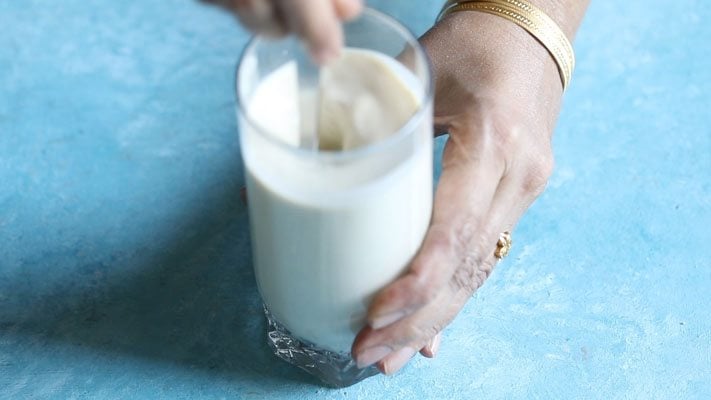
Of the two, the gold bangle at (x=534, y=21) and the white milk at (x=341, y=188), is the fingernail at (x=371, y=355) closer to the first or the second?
the white milk at (x=341, y=188)

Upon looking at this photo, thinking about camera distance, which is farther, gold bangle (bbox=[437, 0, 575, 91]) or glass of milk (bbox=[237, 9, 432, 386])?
gold bangle (bbox=[437, 0, 575, 91])

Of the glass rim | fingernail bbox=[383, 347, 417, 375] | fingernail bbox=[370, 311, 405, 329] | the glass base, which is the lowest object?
the glass base

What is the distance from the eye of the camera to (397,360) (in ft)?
2.01

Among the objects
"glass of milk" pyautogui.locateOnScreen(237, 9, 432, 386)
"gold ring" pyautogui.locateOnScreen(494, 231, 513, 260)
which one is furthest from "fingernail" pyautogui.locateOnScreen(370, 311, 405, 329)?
"gold ring" pyautogui.locateOnScreen(494, 231, 513, 260)

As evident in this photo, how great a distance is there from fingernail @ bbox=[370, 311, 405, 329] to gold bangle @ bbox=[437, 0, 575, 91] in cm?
25

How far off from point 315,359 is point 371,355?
70 mm

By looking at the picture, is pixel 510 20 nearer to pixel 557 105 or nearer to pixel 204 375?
pixel 557 105

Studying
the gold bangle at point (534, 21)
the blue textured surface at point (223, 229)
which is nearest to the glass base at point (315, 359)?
the blue textured surface at point (223, 229)

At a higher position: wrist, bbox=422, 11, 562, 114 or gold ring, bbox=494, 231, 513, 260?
wrist, bbox=422, 11, 562, 114

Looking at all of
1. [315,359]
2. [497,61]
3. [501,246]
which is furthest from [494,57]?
[315,359]

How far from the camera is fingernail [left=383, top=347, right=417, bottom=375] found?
0.60 metres

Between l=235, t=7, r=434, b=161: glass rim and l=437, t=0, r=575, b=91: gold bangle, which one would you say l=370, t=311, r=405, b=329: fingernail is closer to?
l=235, t=7, r=434, b=161: glass rim

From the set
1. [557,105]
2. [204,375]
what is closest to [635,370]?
[557,105]

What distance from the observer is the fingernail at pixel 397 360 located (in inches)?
23.8
